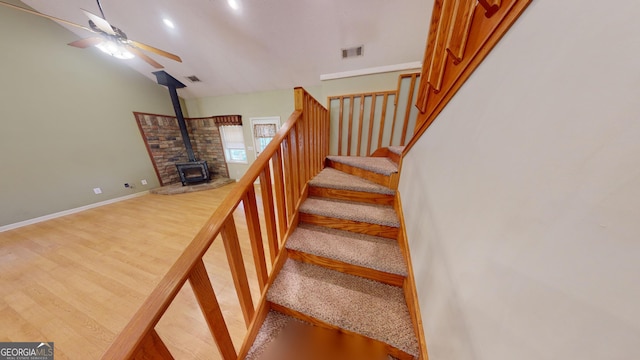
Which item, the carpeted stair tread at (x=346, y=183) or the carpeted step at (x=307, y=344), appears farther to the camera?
the carpeted stair tread at (x=346, y=183)

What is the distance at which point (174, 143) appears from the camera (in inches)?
179

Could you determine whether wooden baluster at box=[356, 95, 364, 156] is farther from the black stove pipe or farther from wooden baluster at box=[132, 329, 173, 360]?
the black stove pipe

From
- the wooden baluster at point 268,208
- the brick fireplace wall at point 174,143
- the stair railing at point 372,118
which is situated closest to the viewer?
the wooden baluster at point 268,208

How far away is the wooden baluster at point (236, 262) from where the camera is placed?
0.79 m

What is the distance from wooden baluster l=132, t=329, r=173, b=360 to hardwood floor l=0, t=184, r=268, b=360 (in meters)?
0.78

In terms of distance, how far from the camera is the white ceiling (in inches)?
79.1

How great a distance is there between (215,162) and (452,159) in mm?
5529

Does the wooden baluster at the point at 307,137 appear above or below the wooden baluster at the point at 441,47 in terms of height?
below

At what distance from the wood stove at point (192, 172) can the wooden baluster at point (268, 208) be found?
4360mm

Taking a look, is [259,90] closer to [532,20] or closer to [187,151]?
[187,151]

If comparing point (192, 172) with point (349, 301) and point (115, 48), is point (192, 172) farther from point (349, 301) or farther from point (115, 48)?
point (349, 301)

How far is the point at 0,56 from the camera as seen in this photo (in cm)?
255

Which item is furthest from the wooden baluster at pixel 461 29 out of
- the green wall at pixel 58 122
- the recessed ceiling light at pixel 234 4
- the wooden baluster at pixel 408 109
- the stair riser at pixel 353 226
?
the green wall at pixel 58 122

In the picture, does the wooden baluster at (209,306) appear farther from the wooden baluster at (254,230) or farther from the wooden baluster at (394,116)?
the wooden baluster at (394,116)
